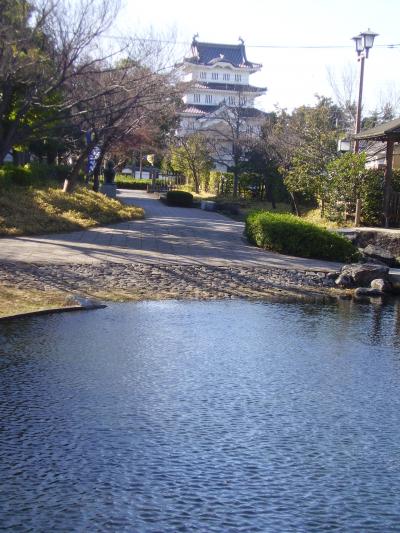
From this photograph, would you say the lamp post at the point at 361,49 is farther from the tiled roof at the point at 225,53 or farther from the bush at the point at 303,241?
the tiled roof at the point at 225,53

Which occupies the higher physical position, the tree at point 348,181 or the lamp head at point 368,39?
the lamp head at point 368,39

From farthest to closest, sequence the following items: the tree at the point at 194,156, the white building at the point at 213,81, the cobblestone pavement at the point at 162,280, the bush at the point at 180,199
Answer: the white building at the point at 213,81 → the tree at the point at 194,156 → the bush at the point at 180,199 → the cobblestone pavement at the point at 162,280

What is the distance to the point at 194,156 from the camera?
46531 mm

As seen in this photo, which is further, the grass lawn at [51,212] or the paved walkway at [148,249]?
the grass lawn at [51,212]

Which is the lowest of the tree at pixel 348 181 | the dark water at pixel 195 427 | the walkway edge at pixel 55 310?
the dark water at pixel 195 427

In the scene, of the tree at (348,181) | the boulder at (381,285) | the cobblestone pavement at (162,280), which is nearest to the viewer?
the cobblestone pavement at (162,280)

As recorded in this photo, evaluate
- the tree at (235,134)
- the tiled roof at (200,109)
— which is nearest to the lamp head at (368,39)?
the tree at (235,134)

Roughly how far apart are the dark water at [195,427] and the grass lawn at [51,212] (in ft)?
29.2

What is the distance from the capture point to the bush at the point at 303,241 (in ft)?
55.5

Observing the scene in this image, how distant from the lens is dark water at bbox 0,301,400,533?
4.57 m

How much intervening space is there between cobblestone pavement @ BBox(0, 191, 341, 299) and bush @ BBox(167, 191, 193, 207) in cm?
1568

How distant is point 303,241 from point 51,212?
25.1 feet

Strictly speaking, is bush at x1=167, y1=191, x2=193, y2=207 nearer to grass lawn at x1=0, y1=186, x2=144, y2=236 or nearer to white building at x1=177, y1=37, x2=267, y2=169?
grass lawn at x1=0, y1=186, x2=144, y2=236

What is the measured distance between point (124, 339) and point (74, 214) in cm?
1273
